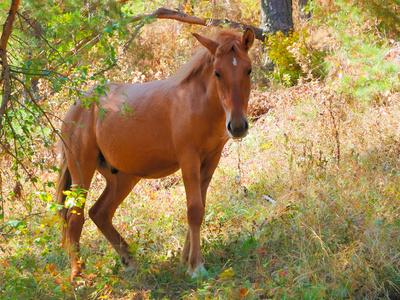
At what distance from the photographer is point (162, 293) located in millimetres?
4430

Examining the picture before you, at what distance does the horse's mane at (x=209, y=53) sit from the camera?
176 inches

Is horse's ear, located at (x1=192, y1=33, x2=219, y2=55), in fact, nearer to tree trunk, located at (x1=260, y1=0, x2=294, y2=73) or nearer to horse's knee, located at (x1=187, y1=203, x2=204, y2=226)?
horse's knee, located at (x1=187, y1=203, x2=204, y2=226)

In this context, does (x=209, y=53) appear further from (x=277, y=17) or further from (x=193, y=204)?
(x=277, y=17)

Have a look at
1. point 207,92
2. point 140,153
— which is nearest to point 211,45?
point 207,92

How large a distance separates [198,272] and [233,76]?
1956mm

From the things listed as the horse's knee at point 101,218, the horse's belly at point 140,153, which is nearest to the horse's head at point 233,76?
the horse's belly at point 140,153

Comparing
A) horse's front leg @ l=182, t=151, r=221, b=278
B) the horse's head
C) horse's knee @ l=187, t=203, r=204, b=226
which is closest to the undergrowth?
horse's front leg @ l=182, t=151, r=221, b=278

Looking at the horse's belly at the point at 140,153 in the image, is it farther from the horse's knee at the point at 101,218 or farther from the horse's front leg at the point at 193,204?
the horse's knee at the point at 101,218

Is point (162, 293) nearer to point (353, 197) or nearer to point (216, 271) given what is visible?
point (216, 271)

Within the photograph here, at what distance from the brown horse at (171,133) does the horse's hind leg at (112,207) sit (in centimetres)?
1

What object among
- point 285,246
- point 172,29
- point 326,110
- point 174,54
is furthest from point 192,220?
point 172,29

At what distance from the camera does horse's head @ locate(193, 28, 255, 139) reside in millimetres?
4164

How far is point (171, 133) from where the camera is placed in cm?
485

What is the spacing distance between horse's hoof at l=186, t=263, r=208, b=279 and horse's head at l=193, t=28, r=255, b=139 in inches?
55.1
